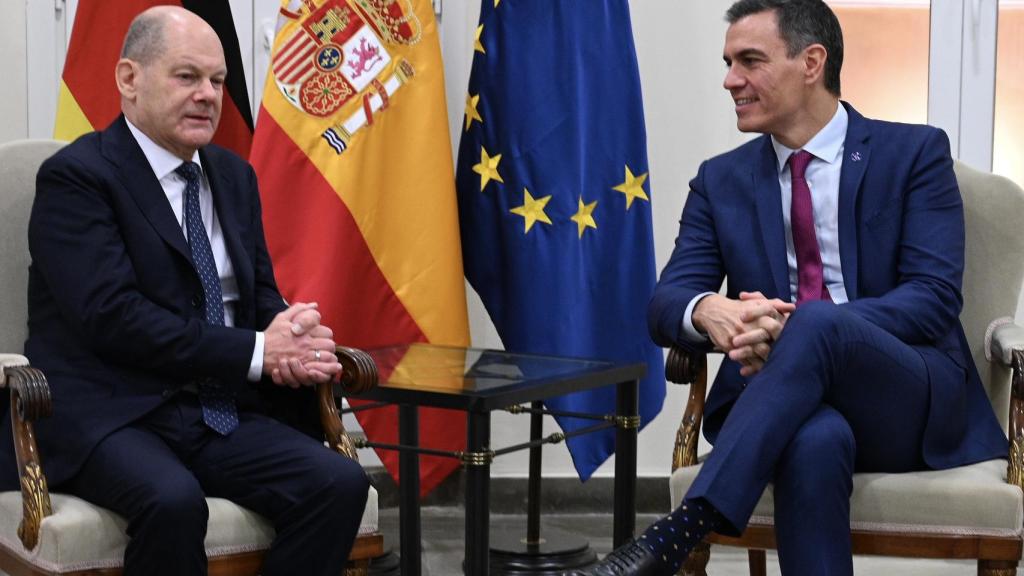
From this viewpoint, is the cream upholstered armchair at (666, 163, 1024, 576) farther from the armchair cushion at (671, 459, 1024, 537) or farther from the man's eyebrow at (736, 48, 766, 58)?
the man's eyebrow at (736, 48, 766, 58)

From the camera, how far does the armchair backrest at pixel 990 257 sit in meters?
2.82

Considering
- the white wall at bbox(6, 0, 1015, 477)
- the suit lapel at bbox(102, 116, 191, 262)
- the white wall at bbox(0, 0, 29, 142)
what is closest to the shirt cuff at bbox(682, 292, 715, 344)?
the suit lapel at bbox(102, 116, 191, 262)

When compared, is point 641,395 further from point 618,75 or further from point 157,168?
point 157,168

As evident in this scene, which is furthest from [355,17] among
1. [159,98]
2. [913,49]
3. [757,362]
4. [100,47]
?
[913,49]

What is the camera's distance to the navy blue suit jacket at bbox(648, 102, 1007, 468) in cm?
258

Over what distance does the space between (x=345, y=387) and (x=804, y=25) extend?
1232 millimetres

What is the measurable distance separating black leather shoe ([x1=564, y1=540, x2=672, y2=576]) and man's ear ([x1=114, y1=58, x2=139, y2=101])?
47.2 inches

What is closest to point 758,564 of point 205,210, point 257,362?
point 257,362

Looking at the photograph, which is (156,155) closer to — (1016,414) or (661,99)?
(1016,414)

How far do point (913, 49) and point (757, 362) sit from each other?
1.95 metres

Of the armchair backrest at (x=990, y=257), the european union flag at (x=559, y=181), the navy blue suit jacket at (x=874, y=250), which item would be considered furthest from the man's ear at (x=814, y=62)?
the european union flag at (x=559, y=181)

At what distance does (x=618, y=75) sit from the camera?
11.6 ft

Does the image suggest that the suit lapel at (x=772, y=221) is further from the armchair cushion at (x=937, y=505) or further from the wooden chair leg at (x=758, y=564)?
the wooden chair leg at (x=758, y=564)

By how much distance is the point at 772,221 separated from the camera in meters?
2.71
